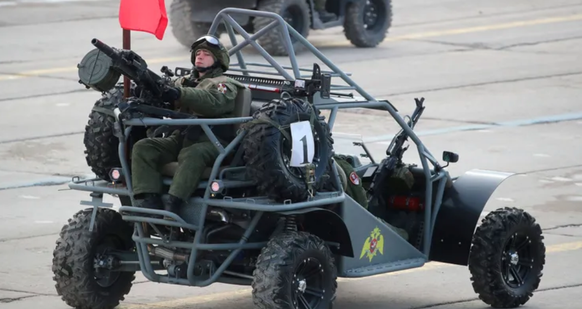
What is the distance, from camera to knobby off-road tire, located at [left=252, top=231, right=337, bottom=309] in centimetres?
807

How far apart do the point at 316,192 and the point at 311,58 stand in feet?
44.5

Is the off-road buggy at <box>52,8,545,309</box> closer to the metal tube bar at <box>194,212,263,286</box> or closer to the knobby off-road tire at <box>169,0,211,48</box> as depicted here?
the metal tube bar at <box>194,212,263,286</box>

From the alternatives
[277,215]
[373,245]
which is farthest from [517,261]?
[277,215]

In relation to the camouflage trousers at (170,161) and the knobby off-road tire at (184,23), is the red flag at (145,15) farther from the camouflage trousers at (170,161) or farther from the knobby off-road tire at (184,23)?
the knobby off-road tire at (184,23)

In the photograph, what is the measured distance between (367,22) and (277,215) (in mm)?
15597

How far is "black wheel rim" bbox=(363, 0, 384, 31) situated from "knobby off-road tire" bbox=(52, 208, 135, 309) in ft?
49.8

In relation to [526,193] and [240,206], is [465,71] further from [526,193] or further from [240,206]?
[240,206]

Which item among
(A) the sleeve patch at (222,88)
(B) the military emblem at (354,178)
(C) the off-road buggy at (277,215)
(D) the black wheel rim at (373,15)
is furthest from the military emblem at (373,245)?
(D) the black wheel rim at (373,15)

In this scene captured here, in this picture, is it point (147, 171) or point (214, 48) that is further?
point (214, 48)

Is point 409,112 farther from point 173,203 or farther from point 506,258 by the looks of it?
point 173,203

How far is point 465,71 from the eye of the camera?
21.2 meters

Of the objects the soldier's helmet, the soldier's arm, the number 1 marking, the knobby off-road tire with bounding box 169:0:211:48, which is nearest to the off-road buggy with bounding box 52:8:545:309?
the number 1 marking

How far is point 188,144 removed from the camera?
8453 millimetres

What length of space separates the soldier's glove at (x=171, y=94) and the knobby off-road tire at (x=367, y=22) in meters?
15.4
